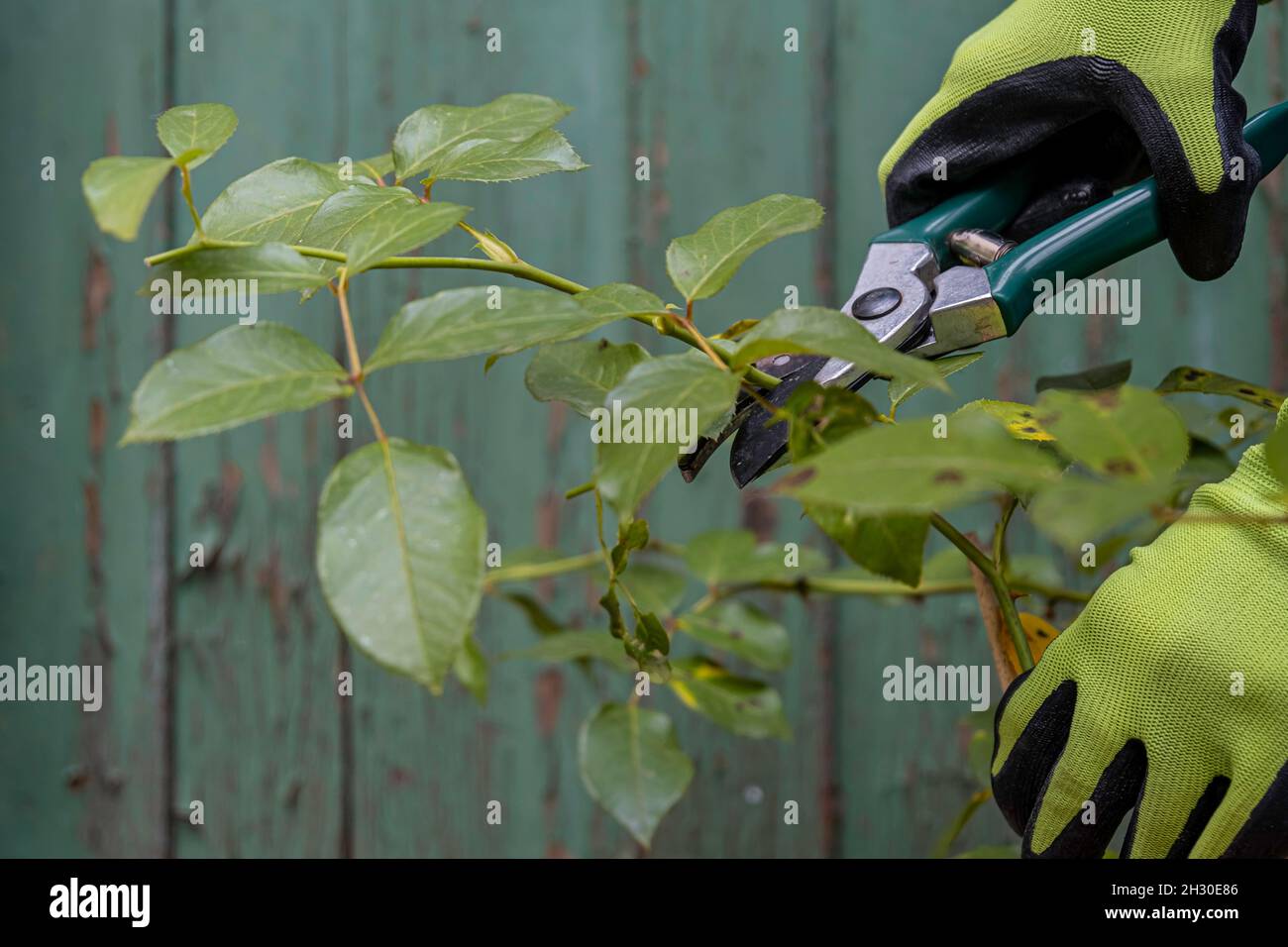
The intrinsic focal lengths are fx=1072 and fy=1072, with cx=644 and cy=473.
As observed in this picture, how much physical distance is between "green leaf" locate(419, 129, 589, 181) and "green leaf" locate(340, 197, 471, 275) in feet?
0.23

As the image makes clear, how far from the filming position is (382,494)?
0.26 metres

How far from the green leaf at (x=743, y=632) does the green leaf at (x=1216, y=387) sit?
312 millimetres

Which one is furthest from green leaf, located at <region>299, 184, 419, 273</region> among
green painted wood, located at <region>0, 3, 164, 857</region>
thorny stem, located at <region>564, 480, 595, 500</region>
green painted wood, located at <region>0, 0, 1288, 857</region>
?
green painted wood, located at <region>0, 3, 164, 857</region>

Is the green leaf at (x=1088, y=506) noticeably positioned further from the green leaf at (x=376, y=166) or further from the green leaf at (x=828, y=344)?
the green leaf at (x=376, y=166)

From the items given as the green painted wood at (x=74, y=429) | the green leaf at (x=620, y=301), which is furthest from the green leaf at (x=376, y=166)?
the green painted wood at (x=74, y=429)

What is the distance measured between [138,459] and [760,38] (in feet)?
2.27

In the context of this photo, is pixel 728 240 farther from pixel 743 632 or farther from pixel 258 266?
pixel 743 632

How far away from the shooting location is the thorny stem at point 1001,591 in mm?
453

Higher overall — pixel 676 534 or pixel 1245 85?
pixel 1245 85

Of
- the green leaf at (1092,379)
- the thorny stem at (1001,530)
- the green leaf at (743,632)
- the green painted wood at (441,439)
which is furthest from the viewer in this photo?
the green painted wood at (441,439)

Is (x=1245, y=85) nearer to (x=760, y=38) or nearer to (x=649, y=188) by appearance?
(x=760, y=38)

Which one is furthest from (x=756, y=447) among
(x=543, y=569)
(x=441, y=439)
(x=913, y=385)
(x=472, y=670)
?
(x=441, y=439)

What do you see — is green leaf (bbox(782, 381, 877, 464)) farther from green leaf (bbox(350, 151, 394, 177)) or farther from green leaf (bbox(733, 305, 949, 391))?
green leaf (bbox(350, 151, 394, 177))

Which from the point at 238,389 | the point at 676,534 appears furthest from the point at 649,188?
the point at 238,389
